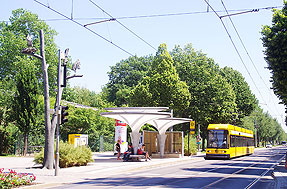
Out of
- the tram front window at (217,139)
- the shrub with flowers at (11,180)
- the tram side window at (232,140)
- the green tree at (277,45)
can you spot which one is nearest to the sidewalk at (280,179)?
the green tree at (277,45)

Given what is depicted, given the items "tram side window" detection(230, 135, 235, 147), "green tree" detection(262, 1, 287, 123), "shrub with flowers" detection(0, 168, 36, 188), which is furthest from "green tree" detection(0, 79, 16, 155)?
"green tree" detection(262, 1, 287, 123)

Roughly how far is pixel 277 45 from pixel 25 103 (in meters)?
23.6

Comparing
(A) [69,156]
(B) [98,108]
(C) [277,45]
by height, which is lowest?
(A) [69,156]

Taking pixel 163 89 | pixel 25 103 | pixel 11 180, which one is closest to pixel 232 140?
pixel 163 89

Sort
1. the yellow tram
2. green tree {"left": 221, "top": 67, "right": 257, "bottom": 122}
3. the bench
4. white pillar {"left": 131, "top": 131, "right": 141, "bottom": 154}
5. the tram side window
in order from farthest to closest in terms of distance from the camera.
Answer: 1. green tree {"left": 221, "top": 67, "right": 257, "bottom": 122}
2. the tram side window
3. the yellow tram
4. white pillar {"left": 131, "top": 131, "right": 141, "bottom": 154}
5. the bench

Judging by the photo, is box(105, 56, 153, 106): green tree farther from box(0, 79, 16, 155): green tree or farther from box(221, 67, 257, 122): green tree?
box(0, 79, 16, 155): green tree

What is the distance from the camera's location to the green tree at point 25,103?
108 feet

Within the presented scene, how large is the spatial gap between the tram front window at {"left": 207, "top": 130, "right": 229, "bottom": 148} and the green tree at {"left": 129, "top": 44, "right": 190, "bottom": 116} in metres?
7.72

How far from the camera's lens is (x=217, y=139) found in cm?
3453

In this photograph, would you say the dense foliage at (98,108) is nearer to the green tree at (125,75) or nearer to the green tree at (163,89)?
the green tree at (163,89)

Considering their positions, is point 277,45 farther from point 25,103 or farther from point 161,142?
point 25,103

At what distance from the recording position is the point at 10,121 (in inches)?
1377

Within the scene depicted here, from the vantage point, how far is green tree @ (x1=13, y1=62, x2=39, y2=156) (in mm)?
33031

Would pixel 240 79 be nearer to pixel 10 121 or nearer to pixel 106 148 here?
pixel 106 148
